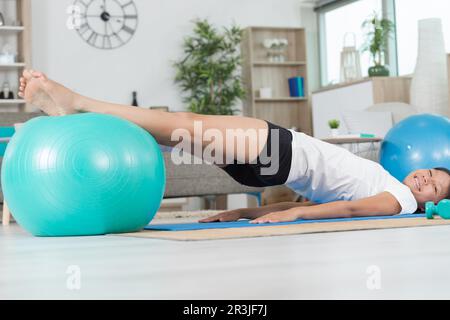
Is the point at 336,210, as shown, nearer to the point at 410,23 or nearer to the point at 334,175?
the point at 334,175

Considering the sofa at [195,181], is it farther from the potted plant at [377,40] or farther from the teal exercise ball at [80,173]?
the potted plant at [377,40]

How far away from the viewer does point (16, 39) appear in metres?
7.29

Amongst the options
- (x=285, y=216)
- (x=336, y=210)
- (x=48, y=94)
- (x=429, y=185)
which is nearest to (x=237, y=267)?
(x=285, y=216)

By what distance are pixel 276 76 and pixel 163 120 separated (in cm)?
587

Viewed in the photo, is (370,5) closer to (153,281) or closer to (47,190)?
(47,190)

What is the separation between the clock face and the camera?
7.63 metres

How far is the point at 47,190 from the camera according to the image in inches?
97.0

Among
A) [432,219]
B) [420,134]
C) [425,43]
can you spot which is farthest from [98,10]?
[432,219]

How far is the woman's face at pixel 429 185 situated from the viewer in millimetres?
3172

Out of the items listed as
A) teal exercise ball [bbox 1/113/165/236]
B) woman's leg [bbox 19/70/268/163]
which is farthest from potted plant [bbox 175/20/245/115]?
teal exercise ball [bbox 1/113/165/236]

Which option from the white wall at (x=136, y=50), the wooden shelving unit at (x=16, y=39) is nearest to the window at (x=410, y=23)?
the white wall at (x=136, y=50)

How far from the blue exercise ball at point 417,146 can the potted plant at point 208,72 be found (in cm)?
357

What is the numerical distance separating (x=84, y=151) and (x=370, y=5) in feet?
19.9

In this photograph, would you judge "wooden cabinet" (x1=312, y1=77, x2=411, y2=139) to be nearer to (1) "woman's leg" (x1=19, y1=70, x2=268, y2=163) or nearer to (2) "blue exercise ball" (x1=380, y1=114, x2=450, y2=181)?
(2) "blue exercise ball" (x1=380, y1=114, x2=450, y2=181)
